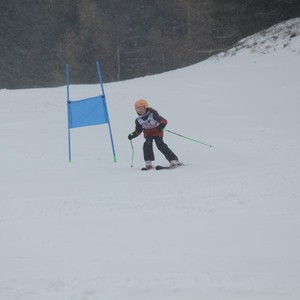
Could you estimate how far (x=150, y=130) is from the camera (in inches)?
340

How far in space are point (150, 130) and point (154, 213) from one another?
10.7 ft

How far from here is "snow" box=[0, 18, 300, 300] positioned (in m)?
3.83

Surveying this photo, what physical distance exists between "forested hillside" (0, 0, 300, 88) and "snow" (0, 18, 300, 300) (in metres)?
15.2

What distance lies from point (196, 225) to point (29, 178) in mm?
3671

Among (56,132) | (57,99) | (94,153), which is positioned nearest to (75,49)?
(57,99)

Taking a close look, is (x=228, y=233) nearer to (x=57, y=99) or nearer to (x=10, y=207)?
(x=10, y=207)

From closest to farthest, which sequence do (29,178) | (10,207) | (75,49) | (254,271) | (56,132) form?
(254,271), (10,207), (29,178), (56,132), (75,49)

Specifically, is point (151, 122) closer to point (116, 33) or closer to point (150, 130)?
point (150, 130)

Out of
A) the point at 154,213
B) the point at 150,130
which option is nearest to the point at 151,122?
the point at 150,130

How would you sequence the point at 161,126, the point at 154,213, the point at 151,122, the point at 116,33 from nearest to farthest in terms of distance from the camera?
the point at 154,213
the point at 161,126
the point at 151,122
the point at 116,33

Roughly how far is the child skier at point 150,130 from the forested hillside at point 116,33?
60.1ft

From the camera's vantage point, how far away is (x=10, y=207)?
602 cm

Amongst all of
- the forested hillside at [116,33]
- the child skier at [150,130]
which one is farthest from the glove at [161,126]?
the forested hillside at [116,33]

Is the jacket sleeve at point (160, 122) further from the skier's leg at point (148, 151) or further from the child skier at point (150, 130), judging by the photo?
the skier's leg at point (148, 151)
